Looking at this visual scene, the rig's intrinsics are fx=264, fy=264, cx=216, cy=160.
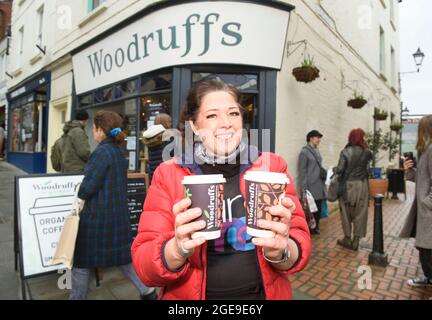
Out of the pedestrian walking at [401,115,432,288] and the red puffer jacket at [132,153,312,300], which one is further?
the pedestrian walking at [401,115,432,288]

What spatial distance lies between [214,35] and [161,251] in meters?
4.46

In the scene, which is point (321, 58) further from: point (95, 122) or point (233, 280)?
point (233, 280)

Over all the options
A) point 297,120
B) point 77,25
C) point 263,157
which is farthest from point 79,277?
point 77,25

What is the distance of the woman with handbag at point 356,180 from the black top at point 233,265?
12.7 ft

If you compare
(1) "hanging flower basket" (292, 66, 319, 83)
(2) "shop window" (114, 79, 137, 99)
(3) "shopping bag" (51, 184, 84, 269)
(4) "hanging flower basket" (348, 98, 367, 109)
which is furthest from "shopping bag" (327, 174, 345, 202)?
(2) "shop window" (114, 79, 137, 99)

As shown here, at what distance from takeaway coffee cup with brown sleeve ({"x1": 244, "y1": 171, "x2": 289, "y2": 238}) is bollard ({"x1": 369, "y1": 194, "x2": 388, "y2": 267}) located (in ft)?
11.9

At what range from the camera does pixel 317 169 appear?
5414 millimetres

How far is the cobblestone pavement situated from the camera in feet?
10.4

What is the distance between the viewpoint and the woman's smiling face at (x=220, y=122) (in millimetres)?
1300

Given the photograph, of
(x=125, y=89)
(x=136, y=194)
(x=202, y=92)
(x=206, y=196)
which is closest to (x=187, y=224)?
(x=206, y=196)

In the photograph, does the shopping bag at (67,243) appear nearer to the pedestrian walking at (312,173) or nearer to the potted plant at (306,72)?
the pedestrian walking at (312,173)

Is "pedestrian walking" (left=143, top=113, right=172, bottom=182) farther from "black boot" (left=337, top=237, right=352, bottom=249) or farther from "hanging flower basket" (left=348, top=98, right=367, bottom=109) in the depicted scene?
"hanging flower basket" (left=348, top=98, right=367, bottom=109)

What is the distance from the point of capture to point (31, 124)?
11.3 meters
